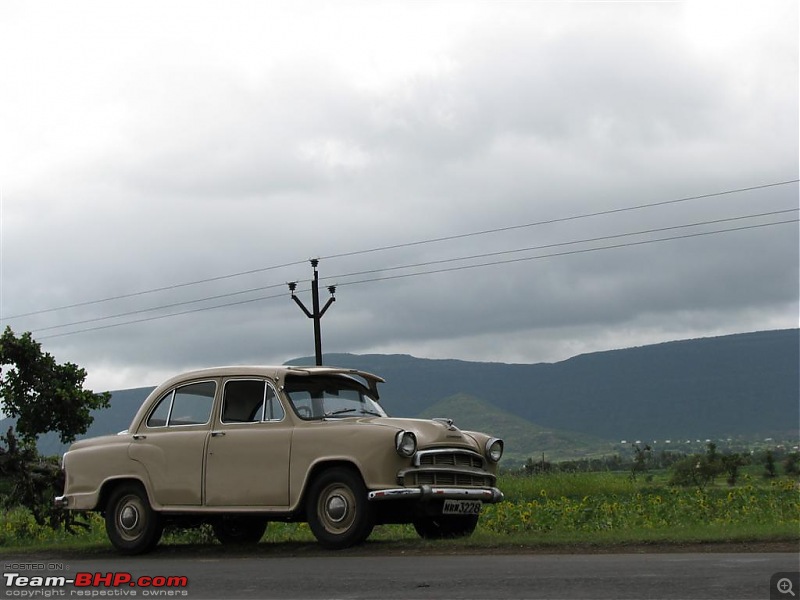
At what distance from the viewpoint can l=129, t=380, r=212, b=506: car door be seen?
1445 cm

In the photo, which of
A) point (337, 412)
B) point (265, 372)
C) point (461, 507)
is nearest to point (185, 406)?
point (265, 372)

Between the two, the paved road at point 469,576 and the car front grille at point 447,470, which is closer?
the paved road at point 469,576

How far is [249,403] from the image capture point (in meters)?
14.5

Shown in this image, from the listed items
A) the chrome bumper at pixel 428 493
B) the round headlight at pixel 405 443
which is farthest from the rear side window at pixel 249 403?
the chrome bumper at pixel 428 493

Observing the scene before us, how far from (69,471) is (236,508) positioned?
113 inches

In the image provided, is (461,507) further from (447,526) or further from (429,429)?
(447,526)

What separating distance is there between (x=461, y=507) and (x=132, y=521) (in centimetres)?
407

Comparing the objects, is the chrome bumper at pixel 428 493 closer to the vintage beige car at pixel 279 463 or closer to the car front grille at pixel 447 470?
the vintage beige car at pixel 279 463

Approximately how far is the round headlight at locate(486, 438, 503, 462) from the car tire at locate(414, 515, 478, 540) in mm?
734

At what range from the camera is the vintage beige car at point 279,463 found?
1326 centimetres

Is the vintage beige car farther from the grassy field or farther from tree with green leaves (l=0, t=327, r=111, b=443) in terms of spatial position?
tree with green leaves (l=0, t=327, r=111, b=443)

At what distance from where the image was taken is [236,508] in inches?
551

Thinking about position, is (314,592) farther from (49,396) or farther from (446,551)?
(49,396)

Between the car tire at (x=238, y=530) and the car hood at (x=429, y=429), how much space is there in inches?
115
